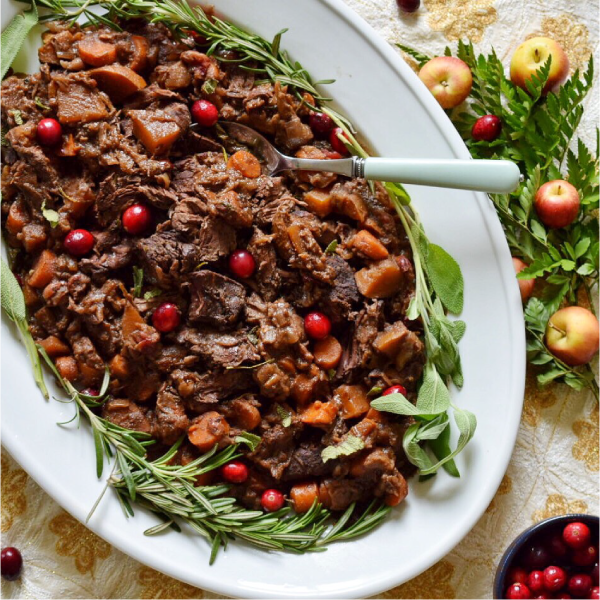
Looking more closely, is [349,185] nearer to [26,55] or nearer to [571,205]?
[571,205]

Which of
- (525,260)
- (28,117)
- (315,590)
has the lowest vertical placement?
(315,590)

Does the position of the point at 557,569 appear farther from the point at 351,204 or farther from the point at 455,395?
the point at 351,204

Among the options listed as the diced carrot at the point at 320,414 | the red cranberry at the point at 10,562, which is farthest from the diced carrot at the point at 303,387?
the red cranberry at the point at 10,562

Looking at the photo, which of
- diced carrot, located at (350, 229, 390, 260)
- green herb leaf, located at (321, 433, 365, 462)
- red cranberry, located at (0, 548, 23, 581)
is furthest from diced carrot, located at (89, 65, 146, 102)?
red cranberry, located at (0, 548, 23, 581)

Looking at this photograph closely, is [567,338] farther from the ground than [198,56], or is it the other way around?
[198,56]

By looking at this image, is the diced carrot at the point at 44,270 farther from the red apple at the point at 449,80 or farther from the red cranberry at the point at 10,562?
the red apple at the point at 449,80

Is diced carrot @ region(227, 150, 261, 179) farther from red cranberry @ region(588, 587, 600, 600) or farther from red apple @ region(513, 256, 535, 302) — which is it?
red cranberry @ region(588, 587, 600, 600)

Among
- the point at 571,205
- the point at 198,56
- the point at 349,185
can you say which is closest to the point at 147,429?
the point at 349,185
